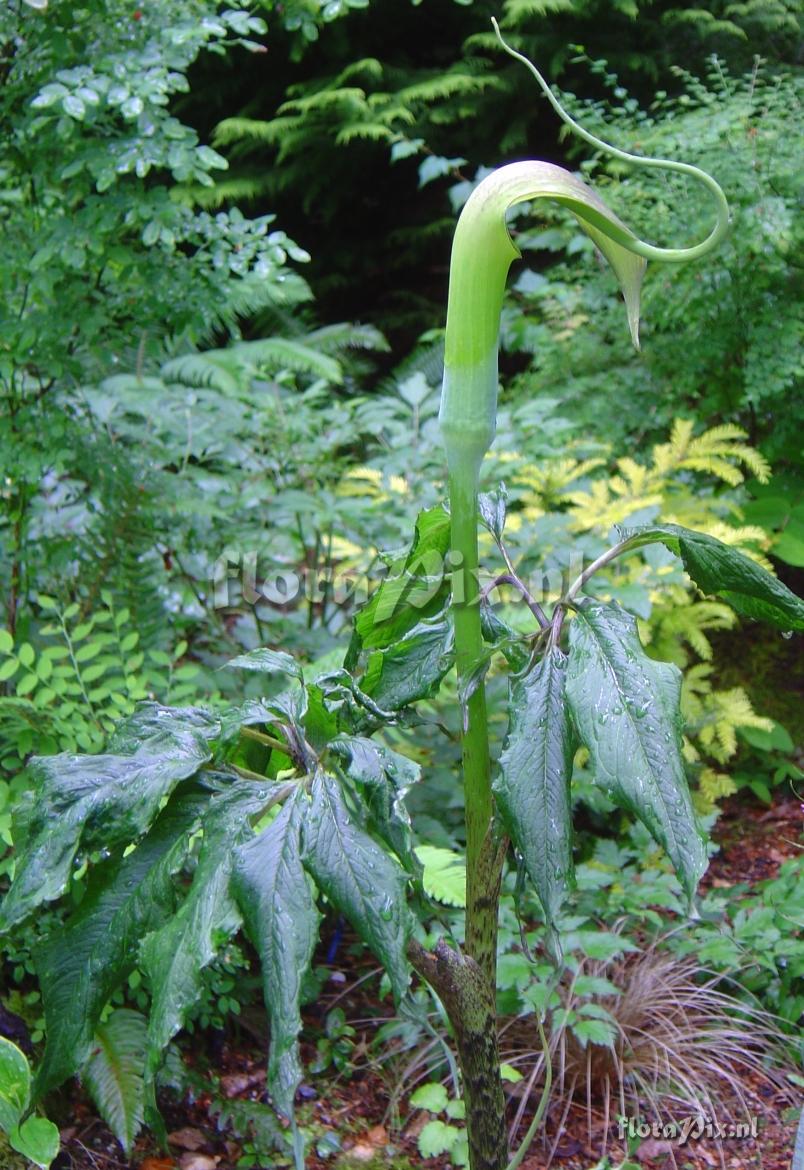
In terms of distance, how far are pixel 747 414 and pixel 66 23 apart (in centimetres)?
223

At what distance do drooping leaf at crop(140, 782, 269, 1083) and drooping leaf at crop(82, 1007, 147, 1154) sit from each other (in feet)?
2.20

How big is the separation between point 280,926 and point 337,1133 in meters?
1.00

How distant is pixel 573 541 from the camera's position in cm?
265

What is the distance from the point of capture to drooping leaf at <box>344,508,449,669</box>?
1194 millimetres

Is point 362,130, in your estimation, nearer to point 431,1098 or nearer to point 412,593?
point 412,593

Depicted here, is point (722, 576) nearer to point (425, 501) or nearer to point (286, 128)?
point (425, 501)

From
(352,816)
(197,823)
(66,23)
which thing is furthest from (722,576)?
(66,23)

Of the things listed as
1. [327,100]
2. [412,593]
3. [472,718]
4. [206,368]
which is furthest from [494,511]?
[327,100]

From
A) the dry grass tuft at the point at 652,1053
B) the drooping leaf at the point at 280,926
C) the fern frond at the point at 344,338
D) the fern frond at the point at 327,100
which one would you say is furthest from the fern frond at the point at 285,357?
the drooping leaf at the point at 280,926

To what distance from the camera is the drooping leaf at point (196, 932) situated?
866mm

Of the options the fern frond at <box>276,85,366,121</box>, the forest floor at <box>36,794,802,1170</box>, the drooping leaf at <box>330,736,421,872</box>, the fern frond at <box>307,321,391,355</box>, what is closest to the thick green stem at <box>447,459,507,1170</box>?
the drooping leaf at <box>330,736,421,872</box>

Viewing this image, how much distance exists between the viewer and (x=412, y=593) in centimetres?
122

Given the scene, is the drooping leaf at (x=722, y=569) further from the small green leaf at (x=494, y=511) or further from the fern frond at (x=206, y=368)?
the fern frond at (x=206, y=368)

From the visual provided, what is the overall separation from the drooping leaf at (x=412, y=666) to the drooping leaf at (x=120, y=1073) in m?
0.75
